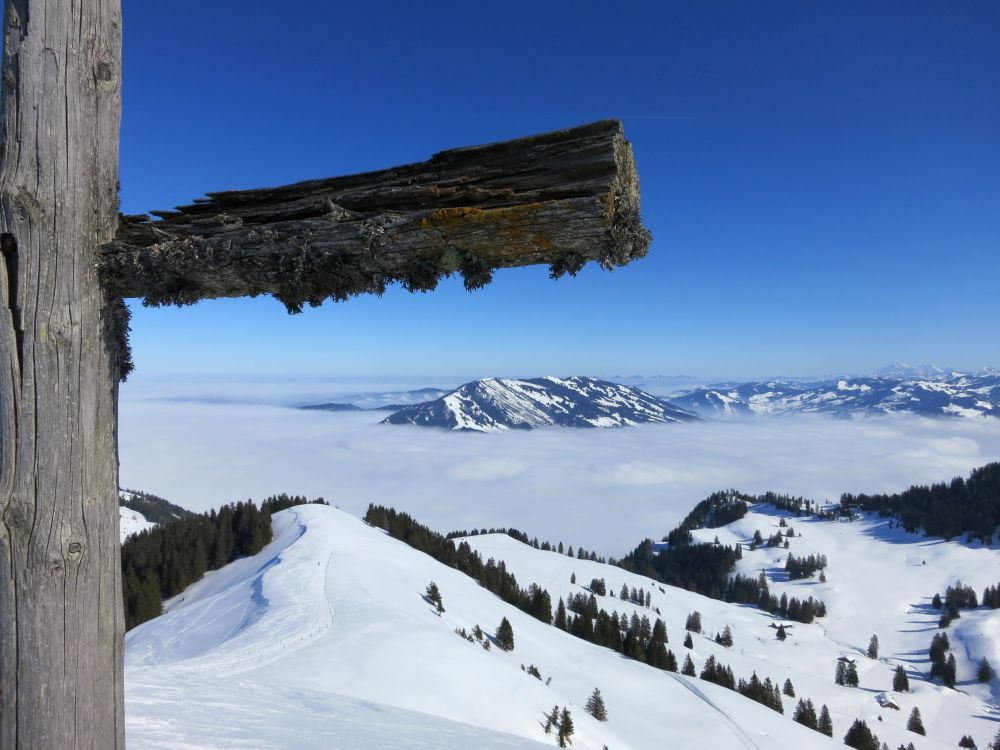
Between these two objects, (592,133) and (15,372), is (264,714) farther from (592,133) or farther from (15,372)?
(592,133)

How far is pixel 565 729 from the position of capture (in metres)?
21.2

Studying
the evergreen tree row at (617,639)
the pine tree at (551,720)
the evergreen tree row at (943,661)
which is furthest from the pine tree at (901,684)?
the pine tree at (551,720)

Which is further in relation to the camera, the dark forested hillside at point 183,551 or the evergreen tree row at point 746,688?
the evergreen tree row at point 746,688

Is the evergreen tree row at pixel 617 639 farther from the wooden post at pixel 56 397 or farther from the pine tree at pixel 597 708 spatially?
the wooden post at pixel 56 397

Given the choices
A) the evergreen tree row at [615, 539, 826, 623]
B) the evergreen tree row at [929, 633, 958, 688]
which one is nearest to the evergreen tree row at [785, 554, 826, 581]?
the evergreen tree row at [615, 539, 826, 623]

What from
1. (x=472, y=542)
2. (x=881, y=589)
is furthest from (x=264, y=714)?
(x=881, y=589)

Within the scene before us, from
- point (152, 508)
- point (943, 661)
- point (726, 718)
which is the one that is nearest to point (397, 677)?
A: point (726, 718)

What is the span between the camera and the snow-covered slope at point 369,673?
9.48m

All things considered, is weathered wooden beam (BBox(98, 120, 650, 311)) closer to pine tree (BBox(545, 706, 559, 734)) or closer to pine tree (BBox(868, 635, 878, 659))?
pine tree (BBox(545, 706, 559, 734))

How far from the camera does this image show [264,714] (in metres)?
9.62

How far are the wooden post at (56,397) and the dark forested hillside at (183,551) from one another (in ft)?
184

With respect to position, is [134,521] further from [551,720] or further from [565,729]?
[565,729]

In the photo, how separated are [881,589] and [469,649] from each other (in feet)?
665

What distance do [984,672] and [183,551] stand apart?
159539mm
